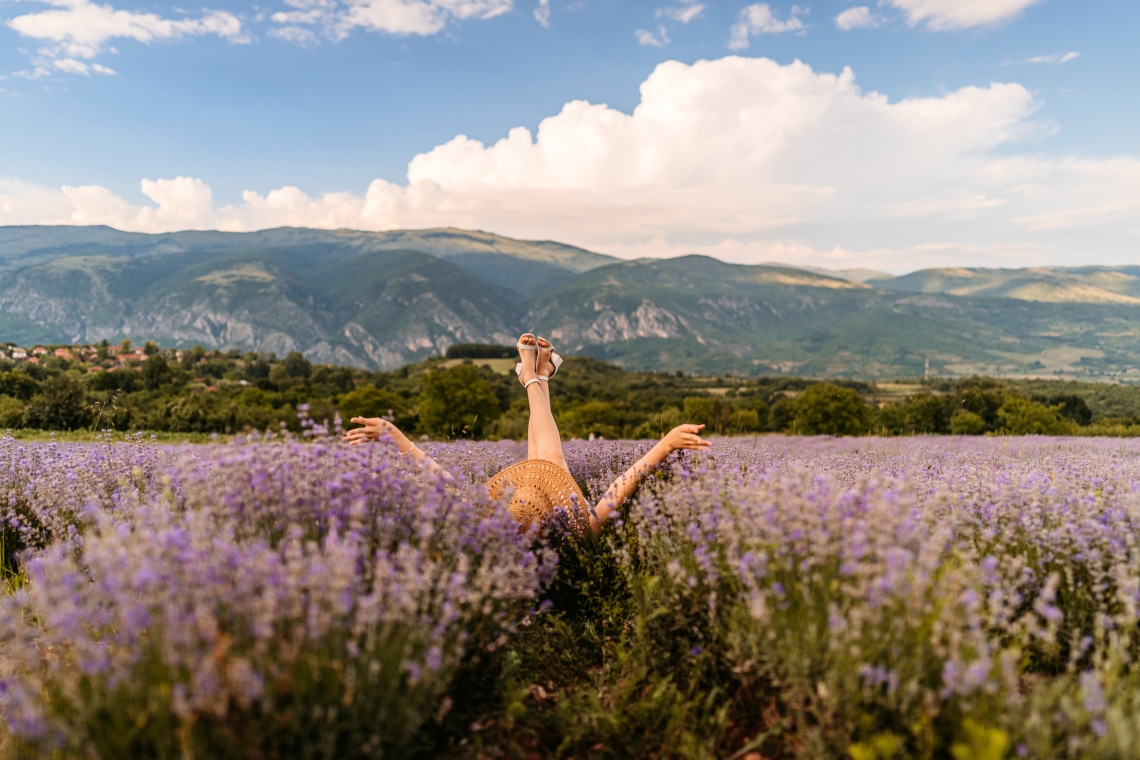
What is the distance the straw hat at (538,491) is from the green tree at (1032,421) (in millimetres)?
22717

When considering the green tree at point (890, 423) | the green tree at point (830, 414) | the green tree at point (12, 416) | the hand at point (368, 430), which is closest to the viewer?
the hand at point (368, 430)

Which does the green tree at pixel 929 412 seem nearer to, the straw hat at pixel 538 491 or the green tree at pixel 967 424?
the green tree at pixel 967 424

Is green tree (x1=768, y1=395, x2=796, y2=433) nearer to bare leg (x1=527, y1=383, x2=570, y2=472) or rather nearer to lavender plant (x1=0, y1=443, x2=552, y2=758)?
bare leg (x1=527, y1=383, x2=570, y2=472)

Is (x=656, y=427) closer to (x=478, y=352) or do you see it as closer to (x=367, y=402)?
(x=367, y=402)

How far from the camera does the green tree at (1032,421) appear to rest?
22562mm

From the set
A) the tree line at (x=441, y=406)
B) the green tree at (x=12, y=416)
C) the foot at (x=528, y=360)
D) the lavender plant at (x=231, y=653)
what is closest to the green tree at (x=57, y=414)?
the tree line at (x=441, y=406)

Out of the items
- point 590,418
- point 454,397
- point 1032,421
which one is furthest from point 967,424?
point 454,397

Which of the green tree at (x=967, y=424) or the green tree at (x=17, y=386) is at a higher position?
the green tree at (x=17, y=386)

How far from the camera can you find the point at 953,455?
6.93 m

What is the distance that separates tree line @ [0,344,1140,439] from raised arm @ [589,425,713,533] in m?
2.00

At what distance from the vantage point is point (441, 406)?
2046 inches

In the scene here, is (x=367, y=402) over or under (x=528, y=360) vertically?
under

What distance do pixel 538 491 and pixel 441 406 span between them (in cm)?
4878

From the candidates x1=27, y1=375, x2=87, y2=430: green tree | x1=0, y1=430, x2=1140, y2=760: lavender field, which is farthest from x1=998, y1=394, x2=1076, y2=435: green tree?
x1=27, y1=375, x2=87, y2=430: green tree
